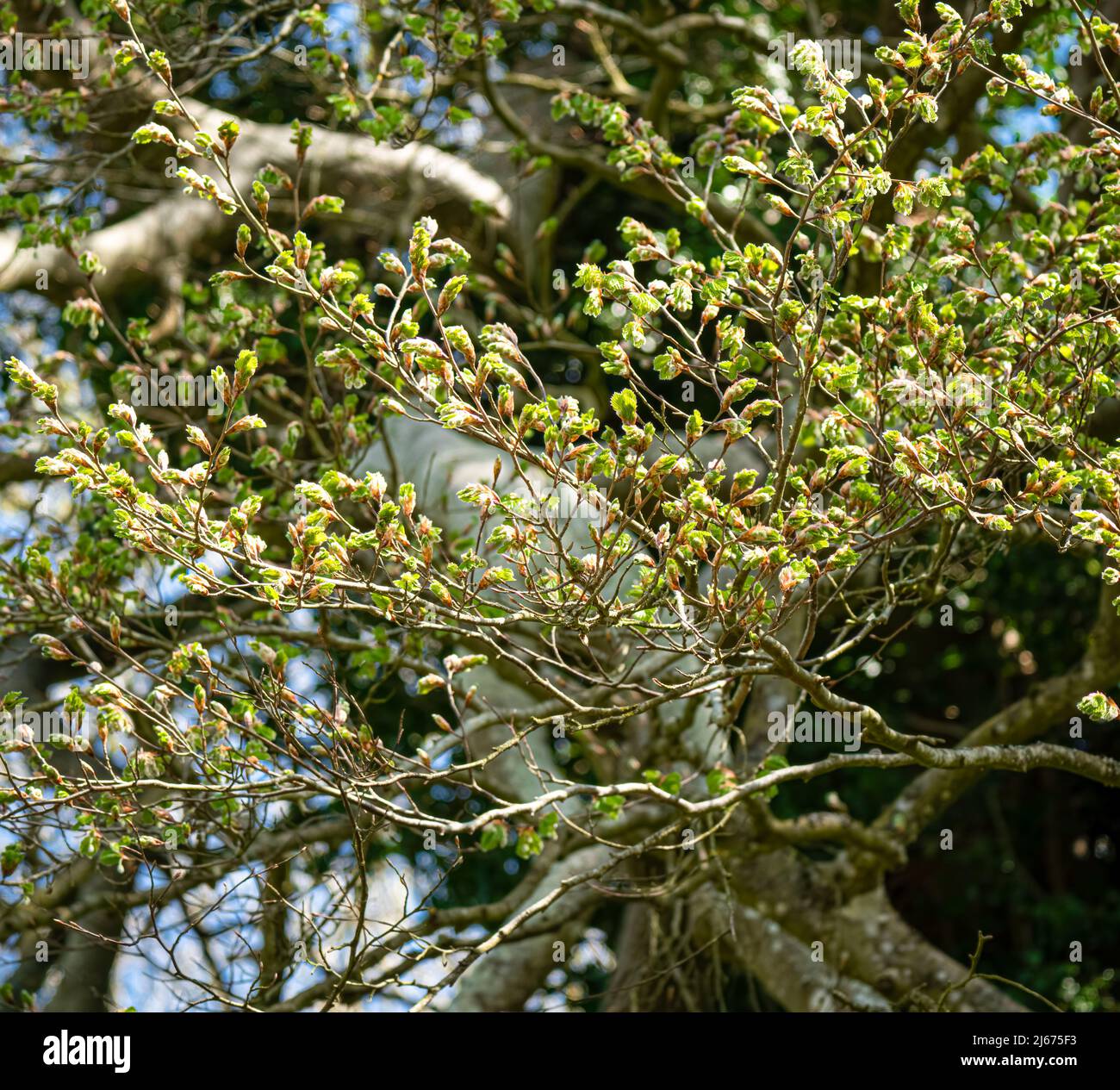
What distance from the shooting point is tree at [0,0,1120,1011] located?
300cm

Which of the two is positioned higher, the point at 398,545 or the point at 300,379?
the point at 300,379

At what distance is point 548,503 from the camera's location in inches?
119

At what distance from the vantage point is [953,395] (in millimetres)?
3262

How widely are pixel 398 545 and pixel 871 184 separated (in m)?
1.40

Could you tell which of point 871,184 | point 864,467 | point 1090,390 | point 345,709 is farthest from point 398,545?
point 1090,390

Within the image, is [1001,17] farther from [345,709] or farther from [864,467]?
[345,709]

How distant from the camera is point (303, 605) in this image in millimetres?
3021

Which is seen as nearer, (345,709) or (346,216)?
(345,709)

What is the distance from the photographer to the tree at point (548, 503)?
300 cm

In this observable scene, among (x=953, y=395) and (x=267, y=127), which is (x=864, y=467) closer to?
(x=953, y=395)
